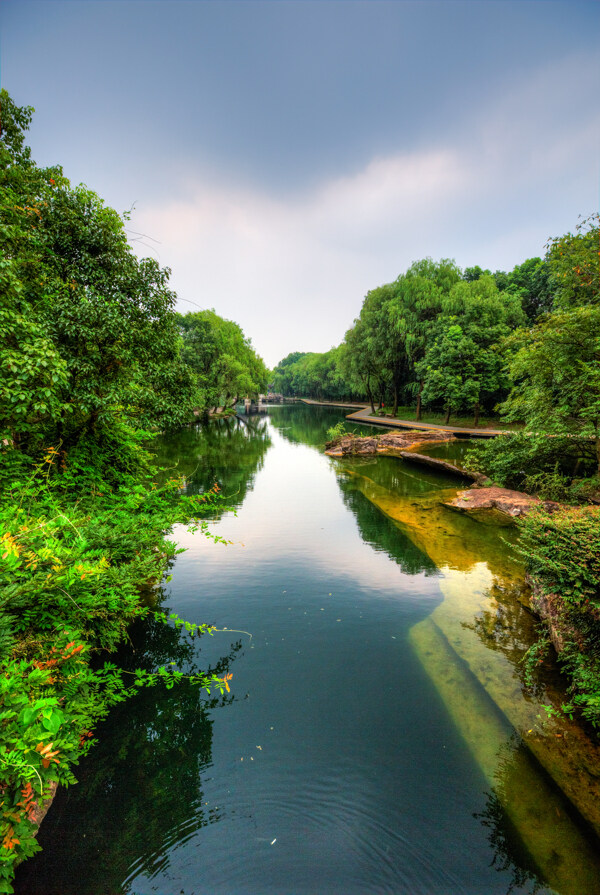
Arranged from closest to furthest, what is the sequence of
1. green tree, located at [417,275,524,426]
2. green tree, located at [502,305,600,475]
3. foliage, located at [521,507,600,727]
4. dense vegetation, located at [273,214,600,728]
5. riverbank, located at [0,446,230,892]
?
riverbank, located at [0,446,230,892]
foliage, located at [521,507,600,727]
dense vegetation, located at [273,214,600,728]
green tree, located at [502,305,600,475]
green tree, located at [417,275,524,426]

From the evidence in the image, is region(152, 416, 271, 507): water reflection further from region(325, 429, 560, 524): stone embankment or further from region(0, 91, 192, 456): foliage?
region(325, 429, 560, 524): stone embankment

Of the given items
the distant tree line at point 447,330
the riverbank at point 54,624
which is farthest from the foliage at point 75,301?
the distant tree line at point 447,330

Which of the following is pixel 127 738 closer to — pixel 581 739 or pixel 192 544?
pixel 581 739

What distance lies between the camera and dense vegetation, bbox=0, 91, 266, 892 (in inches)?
102

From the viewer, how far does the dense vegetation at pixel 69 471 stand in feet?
8.50

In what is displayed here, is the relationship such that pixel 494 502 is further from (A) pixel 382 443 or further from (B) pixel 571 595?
(A) pixel 382 443

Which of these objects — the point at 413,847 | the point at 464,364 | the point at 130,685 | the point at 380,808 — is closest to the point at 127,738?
the point at 130,685

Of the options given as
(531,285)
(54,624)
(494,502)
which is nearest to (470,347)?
(531,285)

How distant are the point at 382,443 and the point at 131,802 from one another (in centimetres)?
2660

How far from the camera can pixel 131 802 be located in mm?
3748

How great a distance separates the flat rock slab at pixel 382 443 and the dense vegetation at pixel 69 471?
17.0 metres

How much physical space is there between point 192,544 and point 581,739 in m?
9.72

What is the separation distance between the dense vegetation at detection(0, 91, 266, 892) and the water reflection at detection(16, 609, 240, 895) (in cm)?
38

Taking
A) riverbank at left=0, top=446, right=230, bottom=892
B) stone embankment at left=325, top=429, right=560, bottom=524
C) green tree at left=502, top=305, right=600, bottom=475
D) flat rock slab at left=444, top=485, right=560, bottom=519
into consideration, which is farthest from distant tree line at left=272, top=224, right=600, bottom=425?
riverbank at left=0, top=446, right=230, bottom=892
